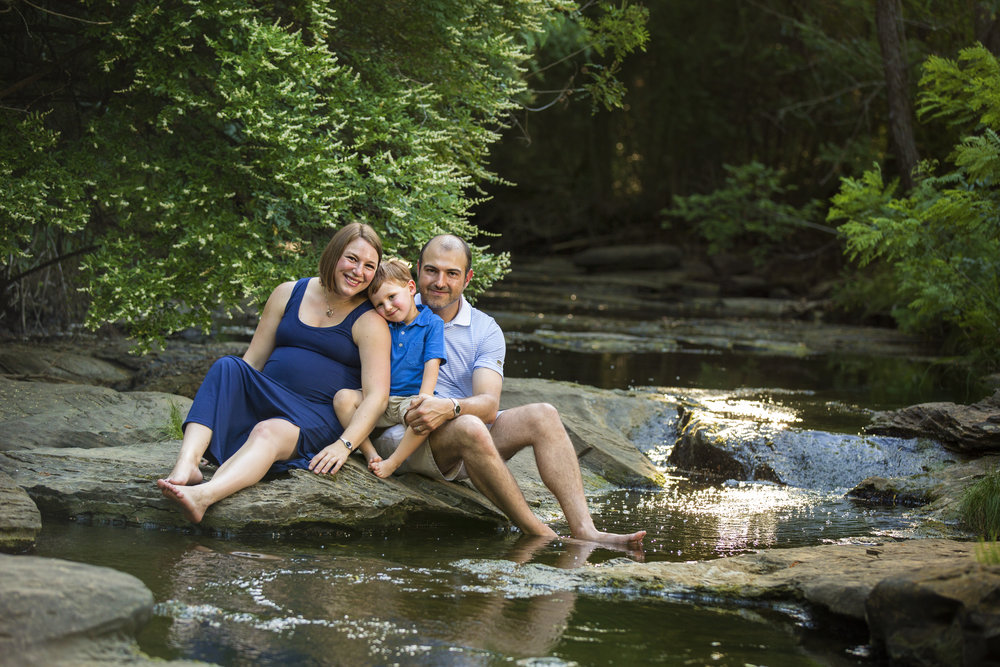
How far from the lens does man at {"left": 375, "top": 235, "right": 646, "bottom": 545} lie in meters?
5.25

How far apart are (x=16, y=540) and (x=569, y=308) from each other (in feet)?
52.3

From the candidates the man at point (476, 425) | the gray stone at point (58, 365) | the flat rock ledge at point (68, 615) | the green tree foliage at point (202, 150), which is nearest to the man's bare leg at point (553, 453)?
the man at point (476, 425)

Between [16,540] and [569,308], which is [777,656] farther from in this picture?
[569,308]

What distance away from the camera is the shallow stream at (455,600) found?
347 centimetres

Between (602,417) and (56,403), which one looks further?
(602,417)

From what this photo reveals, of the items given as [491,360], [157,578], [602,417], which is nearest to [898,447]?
[602,417]

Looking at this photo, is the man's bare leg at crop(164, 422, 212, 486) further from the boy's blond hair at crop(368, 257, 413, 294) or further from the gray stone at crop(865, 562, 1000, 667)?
the gray stone at crop(865, 562, 1000, 667)

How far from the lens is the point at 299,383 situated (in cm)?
535

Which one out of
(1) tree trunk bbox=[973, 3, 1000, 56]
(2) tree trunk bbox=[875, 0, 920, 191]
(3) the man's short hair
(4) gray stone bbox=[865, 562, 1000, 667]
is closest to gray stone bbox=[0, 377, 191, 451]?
(3) the man's short hair

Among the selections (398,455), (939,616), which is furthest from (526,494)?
(939,616)

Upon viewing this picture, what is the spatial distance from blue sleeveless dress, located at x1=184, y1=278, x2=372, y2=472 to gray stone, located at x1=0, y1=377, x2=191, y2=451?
64.2 inches

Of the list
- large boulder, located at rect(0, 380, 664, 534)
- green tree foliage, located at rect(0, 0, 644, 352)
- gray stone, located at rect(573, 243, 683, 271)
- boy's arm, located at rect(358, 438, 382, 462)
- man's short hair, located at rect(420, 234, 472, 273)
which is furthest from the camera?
gray stone, located at rect(573, 243, 683, 271)

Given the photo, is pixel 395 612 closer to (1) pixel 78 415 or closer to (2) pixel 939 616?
(2) pixel 939 616

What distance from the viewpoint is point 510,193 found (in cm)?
3656
